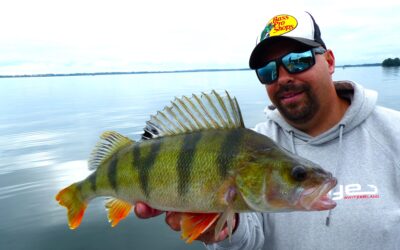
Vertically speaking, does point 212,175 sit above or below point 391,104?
above

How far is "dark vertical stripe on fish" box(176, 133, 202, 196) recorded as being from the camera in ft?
7.39

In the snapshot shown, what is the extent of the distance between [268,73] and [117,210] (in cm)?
170

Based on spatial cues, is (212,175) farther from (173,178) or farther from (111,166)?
(111,166)

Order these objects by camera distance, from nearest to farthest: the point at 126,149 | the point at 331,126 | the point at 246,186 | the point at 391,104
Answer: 1. the point at 246,186
2. the point at 126,149
3. the point at 331,126
4. the point at 391,104

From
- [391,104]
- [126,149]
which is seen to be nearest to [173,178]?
[126,149]

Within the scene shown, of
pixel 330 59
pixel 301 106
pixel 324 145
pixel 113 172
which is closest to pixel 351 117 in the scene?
pixel 324 145

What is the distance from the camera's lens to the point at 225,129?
234 centimetres

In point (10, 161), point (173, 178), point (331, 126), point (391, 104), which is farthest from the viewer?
point (391, 104)

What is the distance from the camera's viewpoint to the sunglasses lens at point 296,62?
3028 millimetres

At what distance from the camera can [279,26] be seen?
A: 10.5ft

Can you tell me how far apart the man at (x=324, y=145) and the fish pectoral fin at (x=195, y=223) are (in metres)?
0.17

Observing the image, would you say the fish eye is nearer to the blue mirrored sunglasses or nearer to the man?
the man

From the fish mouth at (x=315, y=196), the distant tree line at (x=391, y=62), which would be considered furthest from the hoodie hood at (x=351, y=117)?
the distant tree line at (x=391, y=62)

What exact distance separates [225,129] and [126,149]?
861 mm
